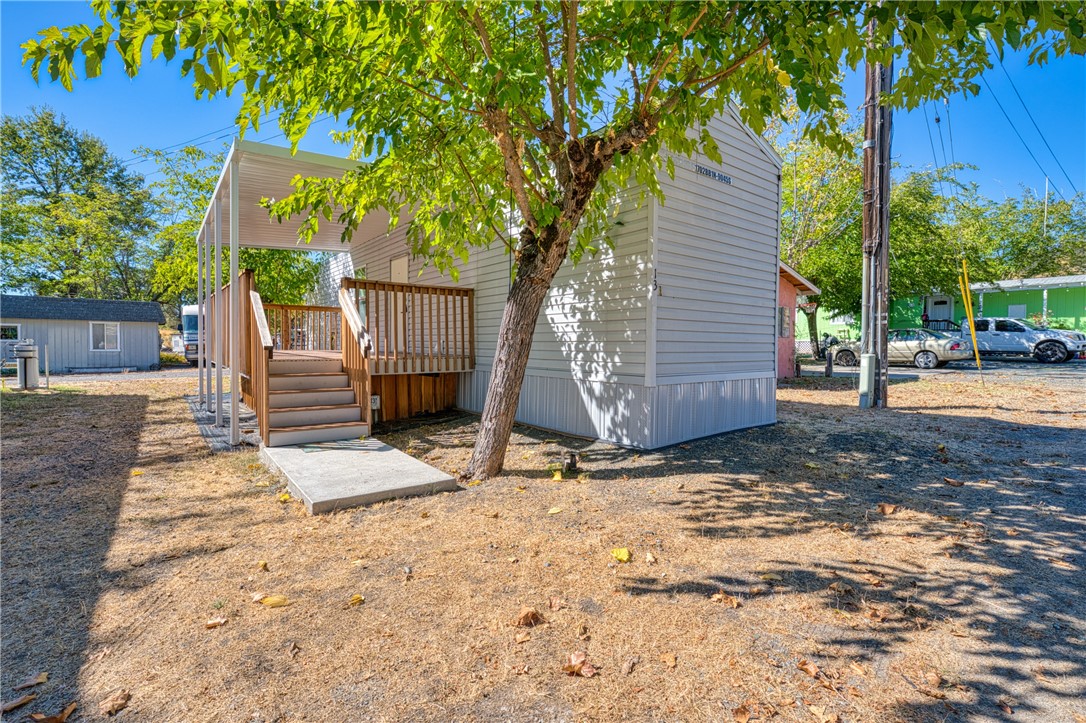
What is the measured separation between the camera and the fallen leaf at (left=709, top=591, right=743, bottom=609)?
2.66m

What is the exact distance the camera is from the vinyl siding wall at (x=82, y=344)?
1970cm

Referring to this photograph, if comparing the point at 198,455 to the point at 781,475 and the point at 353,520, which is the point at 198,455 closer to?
the point at 353,520

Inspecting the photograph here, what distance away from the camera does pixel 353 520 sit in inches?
153

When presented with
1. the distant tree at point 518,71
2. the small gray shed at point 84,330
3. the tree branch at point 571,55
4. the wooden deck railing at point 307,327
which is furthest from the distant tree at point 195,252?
the tree branch at point 571,55

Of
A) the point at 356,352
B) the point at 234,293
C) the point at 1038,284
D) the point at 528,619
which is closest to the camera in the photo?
the point at 528,619

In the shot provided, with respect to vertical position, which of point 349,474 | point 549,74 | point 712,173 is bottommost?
point 349,474

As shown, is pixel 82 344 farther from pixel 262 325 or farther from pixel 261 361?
pixel 261 361

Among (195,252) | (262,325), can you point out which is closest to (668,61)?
(262,325)

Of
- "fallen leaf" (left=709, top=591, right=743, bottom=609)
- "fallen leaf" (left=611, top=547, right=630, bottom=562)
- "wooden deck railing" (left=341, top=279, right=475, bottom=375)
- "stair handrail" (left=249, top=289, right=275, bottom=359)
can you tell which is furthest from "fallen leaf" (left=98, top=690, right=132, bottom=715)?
"wooden deck railing" (left=341, top=279, right=475, bottom=375)

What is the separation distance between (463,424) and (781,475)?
14.4 feet

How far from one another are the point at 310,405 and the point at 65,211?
2862 cm

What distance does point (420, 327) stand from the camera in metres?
8.37

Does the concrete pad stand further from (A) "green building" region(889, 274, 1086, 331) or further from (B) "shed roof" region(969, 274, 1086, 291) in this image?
(B) "shed roof" region(969, 274, 1086, 291)

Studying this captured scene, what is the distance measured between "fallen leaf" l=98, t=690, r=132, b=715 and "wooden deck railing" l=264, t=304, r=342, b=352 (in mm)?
8591
